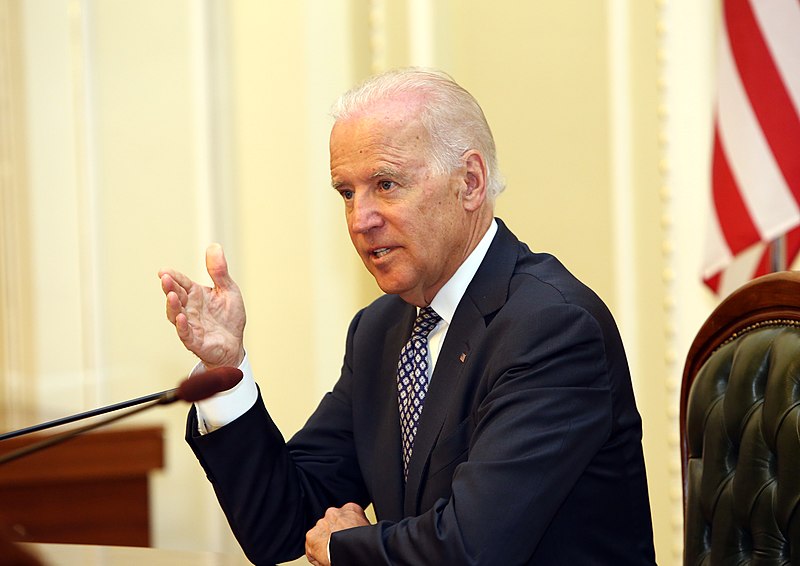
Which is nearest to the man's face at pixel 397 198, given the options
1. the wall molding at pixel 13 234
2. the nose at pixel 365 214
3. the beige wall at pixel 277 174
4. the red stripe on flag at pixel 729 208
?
the nose at pixel 365 214

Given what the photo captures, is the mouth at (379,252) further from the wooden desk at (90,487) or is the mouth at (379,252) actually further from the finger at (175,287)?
the wooden desk at (90,487)

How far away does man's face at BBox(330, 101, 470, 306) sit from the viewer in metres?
2.16

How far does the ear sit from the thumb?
48 cm

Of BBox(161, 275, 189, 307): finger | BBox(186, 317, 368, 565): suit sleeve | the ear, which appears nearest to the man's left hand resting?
BBox(186, 317, 368, 565): suit sleeve

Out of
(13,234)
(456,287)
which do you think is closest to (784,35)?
(456,287)

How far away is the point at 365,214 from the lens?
7.18 feet

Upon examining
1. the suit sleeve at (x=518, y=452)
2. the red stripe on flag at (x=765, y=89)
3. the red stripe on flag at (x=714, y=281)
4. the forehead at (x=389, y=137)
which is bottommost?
the suit sleeve at (x=518, y=452)

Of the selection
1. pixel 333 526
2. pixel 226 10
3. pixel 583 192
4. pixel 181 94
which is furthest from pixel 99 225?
pixel 333 526

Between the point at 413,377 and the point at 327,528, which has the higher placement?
the point at 413,377

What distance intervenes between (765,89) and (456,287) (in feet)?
4.05

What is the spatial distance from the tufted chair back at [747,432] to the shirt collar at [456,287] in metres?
0.45

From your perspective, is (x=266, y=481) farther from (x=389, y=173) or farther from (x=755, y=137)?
(x=755, y=137)

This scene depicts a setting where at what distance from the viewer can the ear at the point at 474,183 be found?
2.23m

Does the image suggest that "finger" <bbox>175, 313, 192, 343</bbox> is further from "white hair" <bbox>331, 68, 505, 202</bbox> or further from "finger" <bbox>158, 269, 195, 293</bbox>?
"white hair" <bbox>331, 68, 505, 202</bbox>
